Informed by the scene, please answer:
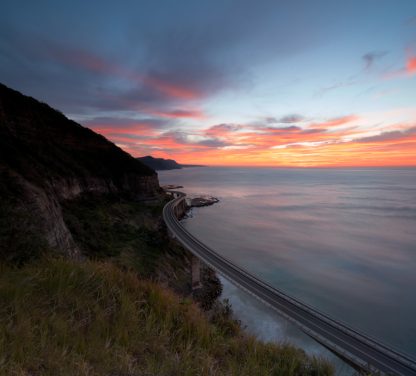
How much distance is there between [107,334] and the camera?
3.54 m

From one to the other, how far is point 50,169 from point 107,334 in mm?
39053

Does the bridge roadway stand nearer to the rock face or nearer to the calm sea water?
the calm sea water

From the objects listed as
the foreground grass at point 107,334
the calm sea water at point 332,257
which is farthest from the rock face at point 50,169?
the calm sea water at point 332,257

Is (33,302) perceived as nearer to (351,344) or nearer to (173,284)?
(351,344)

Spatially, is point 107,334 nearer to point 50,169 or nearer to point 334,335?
→ point 334,335

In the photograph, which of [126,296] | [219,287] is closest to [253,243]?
[219,287]

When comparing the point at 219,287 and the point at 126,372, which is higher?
the point at 126,372

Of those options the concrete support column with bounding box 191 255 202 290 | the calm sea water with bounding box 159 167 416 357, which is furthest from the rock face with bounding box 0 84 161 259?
the calm sea water with bounding box 159 167 416 357

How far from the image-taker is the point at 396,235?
6419 cm

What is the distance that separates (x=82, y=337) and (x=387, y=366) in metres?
20.7

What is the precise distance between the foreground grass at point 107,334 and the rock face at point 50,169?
2.11 meters

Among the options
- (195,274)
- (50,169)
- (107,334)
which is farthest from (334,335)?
(50,169)

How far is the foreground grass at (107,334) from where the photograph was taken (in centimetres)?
279

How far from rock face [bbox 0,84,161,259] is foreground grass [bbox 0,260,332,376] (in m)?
2.11
